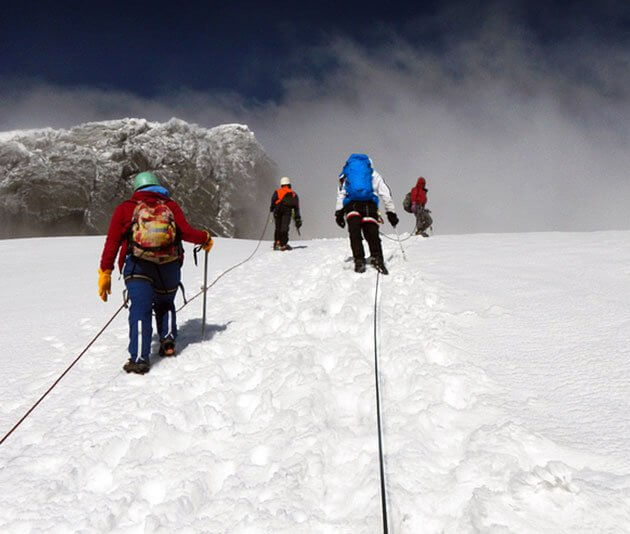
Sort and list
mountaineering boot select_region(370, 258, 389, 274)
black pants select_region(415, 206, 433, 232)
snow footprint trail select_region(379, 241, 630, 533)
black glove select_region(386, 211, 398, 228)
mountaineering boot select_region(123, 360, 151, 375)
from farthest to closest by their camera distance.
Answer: black pants select_region(415, 206, 433, 232)
black glove select_region(386, 211, 398, 228)
mountaineering boot select_region(370, 258, 389, 274)
mountaineering boot select_region(123, 360, 151, 375)
snow footprint trail select_region(379, 241, 630, 533)

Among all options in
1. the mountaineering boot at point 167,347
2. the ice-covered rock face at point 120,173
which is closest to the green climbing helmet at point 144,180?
the mountaineering boot at point 167,347

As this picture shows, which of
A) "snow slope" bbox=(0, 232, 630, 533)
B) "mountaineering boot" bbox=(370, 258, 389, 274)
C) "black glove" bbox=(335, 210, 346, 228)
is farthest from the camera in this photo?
"black glove" bbox=(335, 210, 346, 228)

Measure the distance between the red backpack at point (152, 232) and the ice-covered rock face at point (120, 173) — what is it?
410 feet

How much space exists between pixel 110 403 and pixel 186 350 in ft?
3.68

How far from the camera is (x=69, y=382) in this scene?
3807 mm

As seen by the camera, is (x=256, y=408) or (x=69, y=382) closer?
(x=256, y=408)

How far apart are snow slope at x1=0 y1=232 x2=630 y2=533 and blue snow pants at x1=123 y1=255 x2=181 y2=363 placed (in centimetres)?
29

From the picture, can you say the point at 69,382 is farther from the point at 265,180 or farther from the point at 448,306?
Answer: the point at 265,180

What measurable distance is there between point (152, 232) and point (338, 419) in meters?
2.30

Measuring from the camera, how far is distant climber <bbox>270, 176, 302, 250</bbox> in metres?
12.6

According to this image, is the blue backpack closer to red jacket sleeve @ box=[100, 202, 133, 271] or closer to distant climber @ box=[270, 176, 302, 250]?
red jacket sleeve @ box=[100, 202, 133, 271]

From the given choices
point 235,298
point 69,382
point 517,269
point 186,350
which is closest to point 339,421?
point 186,350

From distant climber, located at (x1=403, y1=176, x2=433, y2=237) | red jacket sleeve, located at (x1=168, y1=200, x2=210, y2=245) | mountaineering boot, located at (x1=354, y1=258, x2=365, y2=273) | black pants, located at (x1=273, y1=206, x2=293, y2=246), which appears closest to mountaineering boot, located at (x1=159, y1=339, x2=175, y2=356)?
red jacket sleeve, located at (x1=168, y1=200, x2=210, y2=245)

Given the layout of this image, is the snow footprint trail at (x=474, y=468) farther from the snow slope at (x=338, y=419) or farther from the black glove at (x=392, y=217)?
the black glove at (x=392, y=217)
